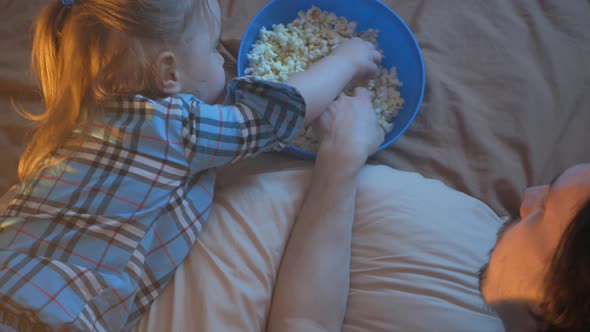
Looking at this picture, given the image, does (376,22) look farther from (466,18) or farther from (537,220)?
(537,220)

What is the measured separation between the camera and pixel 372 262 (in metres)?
0.82

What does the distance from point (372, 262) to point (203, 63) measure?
509 mm

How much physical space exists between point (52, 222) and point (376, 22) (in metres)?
0.93

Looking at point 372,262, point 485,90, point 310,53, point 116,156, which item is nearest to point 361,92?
point 310,53

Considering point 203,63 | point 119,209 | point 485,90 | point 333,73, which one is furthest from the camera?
point 485,90

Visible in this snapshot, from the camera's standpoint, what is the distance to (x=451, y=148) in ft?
3.55

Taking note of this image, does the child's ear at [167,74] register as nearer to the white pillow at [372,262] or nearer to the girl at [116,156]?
the girl at [116,156]

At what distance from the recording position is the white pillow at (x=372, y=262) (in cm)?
75

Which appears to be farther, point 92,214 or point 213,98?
point 213,98

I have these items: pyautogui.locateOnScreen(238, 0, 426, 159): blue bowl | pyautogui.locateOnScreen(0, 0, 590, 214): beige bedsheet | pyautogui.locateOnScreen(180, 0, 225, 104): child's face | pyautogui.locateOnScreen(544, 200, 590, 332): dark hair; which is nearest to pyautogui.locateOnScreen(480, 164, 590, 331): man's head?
pyautogui.locateOnScreen(544, 200, 590, 332): dark hair

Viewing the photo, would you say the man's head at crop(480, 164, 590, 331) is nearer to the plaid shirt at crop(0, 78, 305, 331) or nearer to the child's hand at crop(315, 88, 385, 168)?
the child's hand at crop(315, 88, 385, 168)

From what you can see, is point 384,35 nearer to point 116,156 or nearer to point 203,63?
point 203,63

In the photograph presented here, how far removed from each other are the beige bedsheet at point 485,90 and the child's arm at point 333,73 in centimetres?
18

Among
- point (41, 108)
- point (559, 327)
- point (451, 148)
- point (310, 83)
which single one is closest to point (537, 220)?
point (559, 327)
